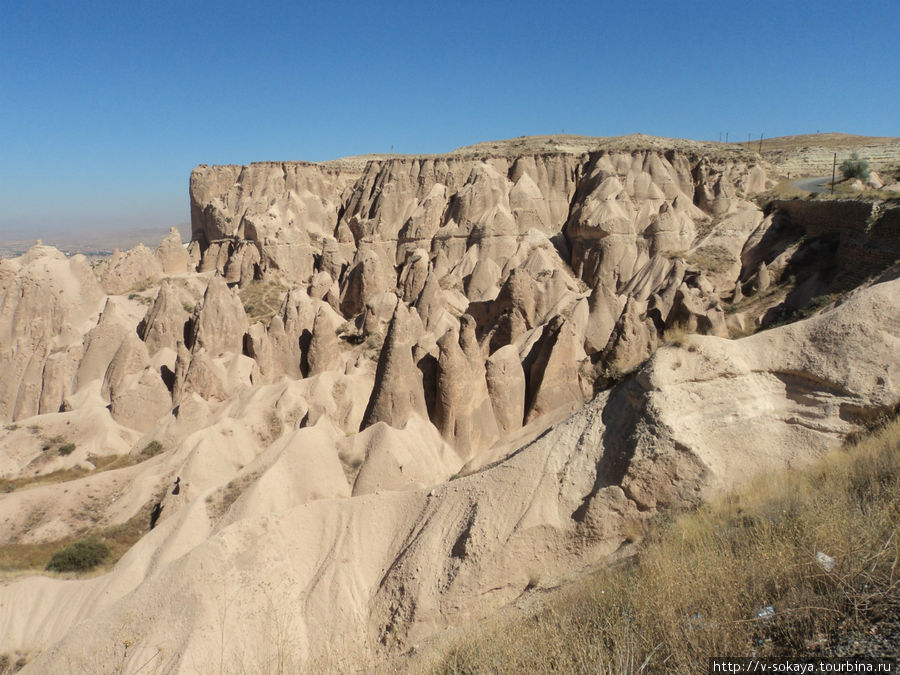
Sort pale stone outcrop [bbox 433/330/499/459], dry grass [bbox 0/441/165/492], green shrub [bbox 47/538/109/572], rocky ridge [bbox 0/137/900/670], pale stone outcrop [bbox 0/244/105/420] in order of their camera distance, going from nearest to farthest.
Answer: rocky ridge [bbox 0/137/900/670]
green shrub [bbox 47/538/109/572]
pale stone outcrop [bbox 433/330/499/459]
dry grass [bbox 0/441/165/492]
pale stone outcrop [bbox 0/244/105/420]

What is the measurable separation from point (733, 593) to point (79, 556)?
1254cm

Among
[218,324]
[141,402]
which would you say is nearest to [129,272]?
[218,324]

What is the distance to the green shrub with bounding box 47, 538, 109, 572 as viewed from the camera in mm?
10570

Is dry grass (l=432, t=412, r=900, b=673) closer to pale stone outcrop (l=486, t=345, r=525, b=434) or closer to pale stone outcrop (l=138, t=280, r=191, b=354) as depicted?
pale stone outcrop (l=486, t=345, r=525, b=434)

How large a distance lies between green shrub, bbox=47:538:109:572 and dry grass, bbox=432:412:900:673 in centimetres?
1019

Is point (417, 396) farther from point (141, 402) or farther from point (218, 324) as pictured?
point (218, 324)

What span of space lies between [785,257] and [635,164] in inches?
776

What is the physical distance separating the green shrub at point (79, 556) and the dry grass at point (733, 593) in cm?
1019

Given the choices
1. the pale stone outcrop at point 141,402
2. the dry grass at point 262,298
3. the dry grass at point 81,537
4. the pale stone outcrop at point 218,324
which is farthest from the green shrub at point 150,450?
the dry grass at point 262,298

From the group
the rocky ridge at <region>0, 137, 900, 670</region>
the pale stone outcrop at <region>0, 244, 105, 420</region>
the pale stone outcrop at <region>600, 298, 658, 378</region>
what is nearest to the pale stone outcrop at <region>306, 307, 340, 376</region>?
the rocky ridge at <region>0, 137, 900, 670</region>

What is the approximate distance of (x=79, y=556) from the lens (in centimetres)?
1085

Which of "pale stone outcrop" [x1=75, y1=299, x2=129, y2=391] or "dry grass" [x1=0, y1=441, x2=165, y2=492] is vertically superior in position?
"pale stone outcrop" [x1=75, y1=299, x2=129, y2=391]

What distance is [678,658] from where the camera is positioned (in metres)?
2.87

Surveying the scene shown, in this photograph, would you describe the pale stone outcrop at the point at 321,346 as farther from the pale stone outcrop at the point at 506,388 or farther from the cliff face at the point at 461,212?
the cliff face at the point at 461,212
